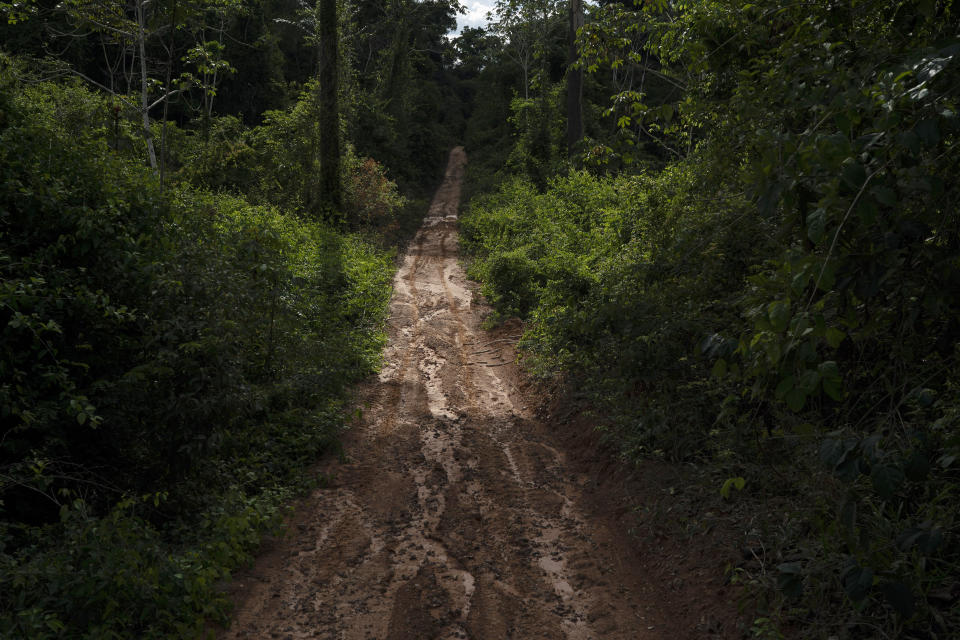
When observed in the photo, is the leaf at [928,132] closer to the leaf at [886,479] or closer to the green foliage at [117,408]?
the leaf at [886,479]

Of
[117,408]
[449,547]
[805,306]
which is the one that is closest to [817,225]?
[805,306]

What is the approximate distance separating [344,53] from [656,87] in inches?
733

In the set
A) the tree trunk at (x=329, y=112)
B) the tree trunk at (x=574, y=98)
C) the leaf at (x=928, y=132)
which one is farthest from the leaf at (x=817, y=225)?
the tree trunk at (x=574, y=98)

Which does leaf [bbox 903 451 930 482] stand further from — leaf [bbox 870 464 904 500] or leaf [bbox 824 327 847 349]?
leaf [bbox 824 327 847 349]

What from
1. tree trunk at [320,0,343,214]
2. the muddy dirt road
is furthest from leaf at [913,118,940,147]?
tree trunk at [320,0,343,214]

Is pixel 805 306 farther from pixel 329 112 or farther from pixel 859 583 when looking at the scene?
pixel 329 112

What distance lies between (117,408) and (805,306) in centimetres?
465

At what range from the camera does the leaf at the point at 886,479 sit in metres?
2.08

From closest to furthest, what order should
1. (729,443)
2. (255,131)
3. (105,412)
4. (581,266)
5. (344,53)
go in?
1. (105,412)
2. (729,443)
3. (581,266)
4. (255,131)
5. (344,53)

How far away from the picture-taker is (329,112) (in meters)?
16.6

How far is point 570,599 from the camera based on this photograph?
14.4 feet

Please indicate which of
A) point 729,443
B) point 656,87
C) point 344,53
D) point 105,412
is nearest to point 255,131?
point 344,53

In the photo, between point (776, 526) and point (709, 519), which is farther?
point (709, 519)

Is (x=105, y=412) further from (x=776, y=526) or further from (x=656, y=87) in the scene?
(x=656, y=87)
